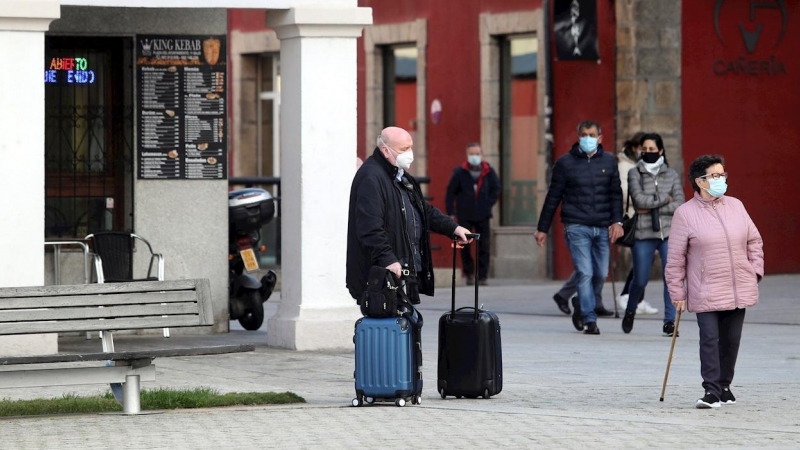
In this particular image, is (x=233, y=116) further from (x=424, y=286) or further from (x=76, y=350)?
(x=424, y=286)

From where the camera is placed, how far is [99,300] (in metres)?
11.1

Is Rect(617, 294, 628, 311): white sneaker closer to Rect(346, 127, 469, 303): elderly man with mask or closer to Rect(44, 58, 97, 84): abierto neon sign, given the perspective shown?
Rect(44, 58, 97, 84): abierto neon sign

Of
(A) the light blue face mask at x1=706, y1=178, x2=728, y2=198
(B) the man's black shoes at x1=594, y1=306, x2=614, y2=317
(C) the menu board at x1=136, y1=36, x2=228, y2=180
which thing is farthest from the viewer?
(B) the man's black shoes at x1=594, y1=306, x2=614, y2=317

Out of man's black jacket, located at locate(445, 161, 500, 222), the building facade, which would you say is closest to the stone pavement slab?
the building facade

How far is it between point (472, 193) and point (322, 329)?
1031 cm

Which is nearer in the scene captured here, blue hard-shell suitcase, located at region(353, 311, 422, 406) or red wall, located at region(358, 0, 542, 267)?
blue hard-shell suitcase, located at region(353, 311, 422, 406)

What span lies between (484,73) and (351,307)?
1211 cm

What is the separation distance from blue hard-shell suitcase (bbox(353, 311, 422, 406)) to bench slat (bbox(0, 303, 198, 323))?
99 centimetres

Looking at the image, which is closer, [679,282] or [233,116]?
[679,282]

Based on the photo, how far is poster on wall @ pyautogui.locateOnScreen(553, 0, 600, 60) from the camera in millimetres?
24141

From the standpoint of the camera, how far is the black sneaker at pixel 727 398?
11.3 m

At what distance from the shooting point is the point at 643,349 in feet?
49.8

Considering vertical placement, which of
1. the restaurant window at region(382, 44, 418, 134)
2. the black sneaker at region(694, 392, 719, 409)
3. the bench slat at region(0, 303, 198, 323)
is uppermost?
the restaurant window at region(382, 44, 418, 134)

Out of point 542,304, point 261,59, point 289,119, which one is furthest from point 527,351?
point 261,59
